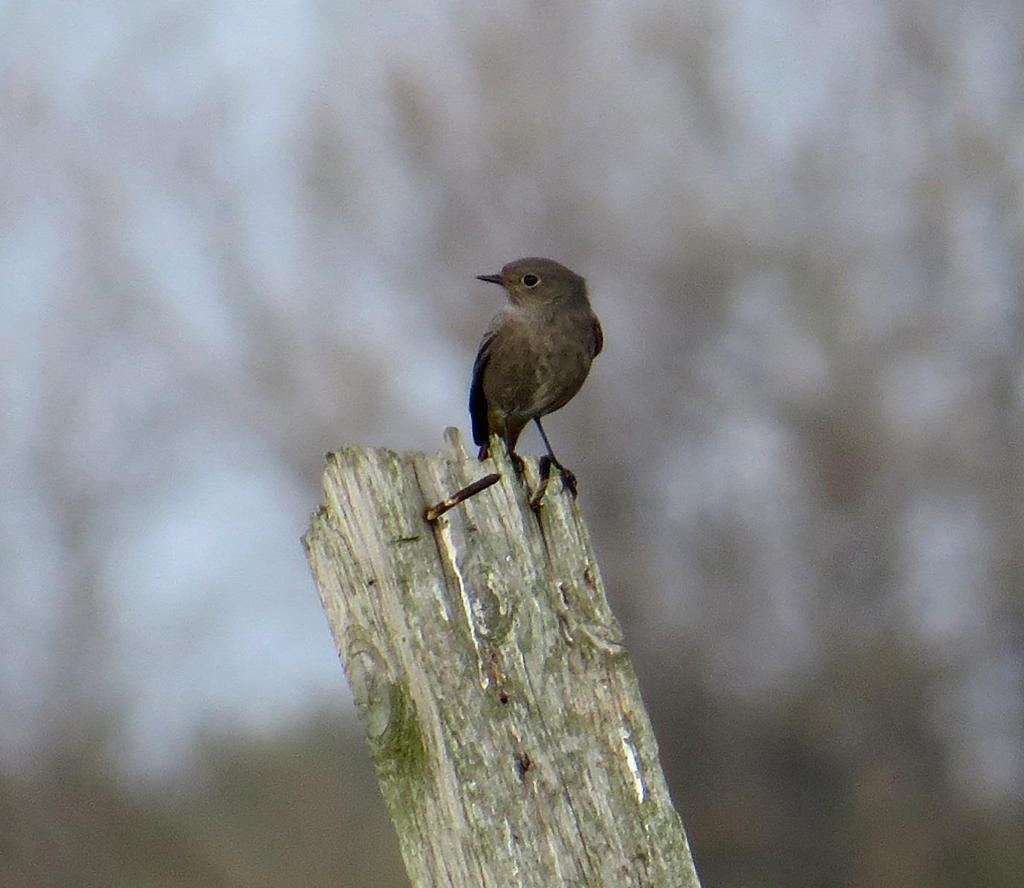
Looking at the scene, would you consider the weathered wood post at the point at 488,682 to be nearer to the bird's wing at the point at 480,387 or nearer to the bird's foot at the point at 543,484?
the bird's foot at the point at 543,484

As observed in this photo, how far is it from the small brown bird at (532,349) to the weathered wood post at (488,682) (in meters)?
3.85

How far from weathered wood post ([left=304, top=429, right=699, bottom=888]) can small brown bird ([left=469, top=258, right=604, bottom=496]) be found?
12.6 feet

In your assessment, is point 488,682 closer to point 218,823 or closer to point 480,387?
point 480,387

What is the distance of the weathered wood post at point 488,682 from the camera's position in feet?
7.74

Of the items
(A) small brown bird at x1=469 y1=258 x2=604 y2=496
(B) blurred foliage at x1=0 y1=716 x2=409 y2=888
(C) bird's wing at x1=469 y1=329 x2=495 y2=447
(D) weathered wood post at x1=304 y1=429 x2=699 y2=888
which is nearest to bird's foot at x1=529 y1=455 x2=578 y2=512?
(D) weathered wood post at x1=304 y1=429 x2=699 y2=888

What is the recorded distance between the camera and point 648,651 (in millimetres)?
12102

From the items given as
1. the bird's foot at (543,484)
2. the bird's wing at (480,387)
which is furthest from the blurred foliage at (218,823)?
the bird's foot at (543,484)

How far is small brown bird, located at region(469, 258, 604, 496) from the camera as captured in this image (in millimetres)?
6469

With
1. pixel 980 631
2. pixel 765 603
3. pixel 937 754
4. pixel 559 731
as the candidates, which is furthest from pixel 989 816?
pixel 559 731

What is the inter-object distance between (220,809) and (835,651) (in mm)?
6372

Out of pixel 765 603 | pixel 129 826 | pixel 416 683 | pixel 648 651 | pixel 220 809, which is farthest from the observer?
pixel 220 809

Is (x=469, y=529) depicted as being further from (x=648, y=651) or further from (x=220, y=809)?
(x=220, y=809)

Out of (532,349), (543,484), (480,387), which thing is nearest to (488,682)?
(543,484)

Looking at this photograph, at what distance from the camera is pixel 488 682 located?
2.44 m
